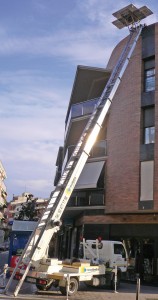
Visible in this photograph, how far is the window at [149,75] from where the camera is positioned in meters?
25.2

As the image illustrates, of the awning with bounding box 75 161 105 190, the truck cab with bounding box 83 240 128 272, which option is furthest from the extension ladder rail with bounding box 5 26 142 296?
the awning with bounding box 75 161 105 190

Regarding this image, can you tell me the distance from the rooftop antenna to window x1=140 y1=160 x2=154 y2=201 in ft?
31.3

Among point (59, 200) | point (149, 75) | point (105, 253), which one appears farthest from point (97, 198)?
point (59, 200)

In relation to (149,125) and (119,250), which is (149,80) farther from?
(119,250)

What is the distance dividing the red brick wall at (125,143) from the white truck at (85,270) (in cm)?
421

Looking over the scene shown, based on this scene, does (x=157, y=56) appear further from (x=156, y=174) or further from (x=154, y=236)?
(x=154, y=236)

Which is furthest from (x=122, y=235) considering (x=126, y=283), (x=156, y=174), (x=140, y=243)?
(x=156, y=174)

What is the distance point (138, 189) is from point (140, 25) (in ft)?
36.2

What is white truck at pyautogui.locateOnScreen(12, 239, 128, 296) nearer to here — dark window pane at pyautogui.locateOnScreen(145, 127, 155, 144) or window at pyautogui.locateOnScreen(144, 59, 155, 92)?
→ dark window pane at pyautogui.locateOnScreen(145, 127, 155, 144)

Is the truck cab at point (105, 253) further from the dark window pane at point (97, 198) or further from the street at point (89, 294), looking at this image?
the dark window pane at point (97, 198)

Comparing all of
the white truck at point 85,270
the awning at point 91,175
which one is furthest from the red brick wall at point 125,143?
the white truck at point 85,270

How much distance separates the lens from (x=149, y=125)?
24.6m

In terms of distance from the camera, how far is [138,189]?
77.2ft

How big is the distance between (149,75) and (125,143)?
485 cm
